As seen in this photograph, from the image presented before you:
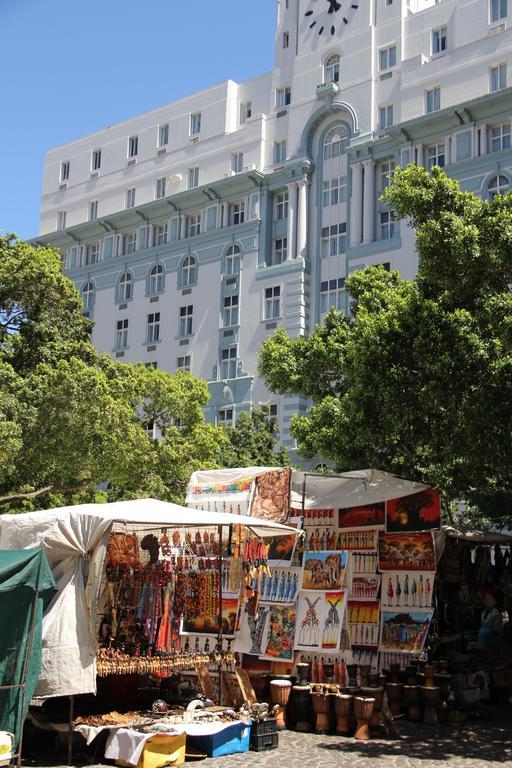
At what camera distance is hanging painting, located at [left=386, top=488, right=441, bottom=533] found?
12.3m

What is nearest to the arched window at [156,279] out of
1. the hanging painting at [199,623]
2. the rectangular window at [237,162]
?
the rectangular window at [237,162]

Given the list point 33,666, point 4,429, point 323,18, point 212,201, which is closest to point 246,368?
point 212,201

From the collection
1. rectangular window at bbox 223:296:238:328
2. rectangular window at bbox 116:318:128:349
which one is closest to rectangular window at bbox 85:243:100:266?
rectangular window at bbox 116:318:128:349

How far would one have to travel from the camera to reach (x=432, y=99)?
36844 millimetres

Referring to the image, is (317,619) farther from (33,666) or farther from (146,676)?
(33,666)

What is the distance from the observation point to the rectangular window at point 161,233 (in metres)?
45.3

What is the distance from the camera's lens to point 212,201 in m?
43.3

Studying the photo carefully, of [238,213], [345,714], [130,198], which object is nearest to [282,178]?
[238,213]

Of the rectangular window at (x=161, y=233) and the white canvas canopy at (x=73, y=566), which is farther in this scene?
the rectangular window at (x=161, y=233)

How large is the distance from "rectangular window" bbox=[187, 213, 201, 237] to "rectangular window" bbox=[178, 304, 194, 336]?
395 centimetres

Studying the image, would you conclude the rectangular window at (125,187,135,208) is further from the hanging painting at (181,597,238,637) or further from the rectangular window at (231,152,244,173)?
the hanging painting at (181,597,238,637)

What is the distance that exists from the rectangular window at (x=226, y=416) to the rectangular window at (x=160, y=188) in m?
13.2

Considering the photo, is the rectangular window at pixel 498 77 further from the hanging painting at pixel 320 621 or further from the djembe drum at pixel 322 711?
the djembe drum at pixel 322 711

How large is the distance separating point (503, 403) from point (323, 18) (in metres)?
34.2
